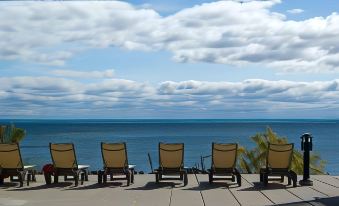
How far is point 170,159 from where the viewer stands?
12383 mm

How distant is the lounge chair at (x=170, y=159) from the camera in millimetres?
12258

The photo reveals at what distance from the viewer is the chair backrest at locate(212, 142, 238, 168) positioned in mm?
12258

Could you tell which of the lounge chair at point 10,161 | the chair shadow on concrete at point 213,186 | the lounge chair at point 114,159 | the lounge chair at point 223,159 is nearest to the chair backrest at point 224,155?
the lounge chair at point 223,159

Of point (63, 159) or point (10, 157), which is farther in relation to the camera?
point (63, 159)

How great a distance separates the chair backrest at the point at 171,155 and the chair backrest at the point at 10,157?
9.52ft

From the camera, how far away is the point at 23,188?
11.6m

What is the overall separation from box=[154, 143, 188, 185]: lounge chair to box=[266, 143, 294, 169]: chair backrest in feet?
5.95

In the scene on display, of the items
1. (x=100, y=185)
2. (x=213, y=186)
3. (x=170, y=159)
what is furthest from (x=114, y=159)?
(x=213, y=186)

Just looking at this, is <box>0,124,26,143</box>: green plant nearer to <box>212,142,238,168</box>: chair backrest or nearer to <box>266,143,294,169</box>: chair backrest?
<box>212,142,238,168</box>: chair backrest

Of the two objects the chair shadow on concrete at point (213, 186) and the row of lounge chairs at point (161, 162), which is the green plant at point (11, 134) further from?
the chair shadow on concrete at point (213, 186)

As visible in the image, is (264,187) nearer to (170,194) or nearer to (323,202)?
(170,194)

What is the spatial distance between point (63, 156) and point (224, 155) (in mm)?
3372

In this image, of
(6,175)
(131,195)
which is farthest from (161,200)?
(6,175)

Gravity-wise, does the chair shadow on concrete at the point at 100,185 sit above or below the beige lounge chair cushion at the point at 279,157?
below
